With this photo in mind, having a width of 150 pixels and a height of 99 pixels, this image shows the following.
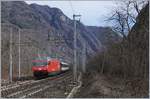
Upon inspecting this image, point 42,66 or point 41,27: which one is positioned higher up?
point 41,27

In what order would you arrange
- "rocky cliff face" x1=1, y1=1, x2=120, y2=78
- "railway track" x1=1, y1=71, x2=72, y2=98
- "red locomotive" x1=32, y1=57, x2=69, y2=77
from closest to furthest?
"railway track" x1=1, y1=71, x2=72, y2=98
"red locomotive" x1=32, y1=57, x2=69, y2=77
"rocky cliff face" x1=1, y1=1, x2=120, y2=78

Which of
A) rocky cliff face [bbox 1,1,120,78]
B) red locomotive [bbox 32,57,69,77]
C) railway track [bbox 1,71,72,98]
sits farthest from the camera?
rocky cliff face [bbox 1,1,120,78]

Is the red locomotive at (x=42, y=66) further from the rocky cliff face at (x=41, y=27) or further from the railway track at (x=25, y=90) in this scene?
the rocky cliff face at (x=41, y=27)

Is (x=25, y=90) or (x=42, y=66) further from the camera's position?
(x=42, y=66)

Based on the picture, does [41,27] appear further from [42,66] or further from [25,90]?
[25,90]

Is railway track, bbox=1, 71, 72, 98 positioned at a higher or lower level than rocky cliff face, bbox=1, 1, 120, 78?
lower

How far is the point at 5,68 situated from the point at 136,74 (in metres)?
50.2

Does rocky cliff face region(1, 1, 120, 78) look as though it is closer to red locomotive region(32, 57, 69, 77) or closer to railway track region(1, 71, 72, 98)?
red locomotive region(32, 57, 69, 77)

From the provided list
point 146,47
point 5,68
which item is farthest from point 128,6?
point 5,68

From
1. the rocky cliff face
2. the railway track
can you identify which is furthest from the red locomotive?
the rocky cliff face

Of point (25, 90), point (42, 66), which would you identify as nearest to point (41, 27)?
point (42, 66)

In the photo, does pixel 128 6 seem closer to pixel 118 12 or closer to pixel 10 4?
pixel 118 12

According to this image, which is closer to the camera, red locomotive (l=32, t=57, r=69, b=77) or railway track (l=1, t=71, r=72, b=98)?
railway track (l=1, t=71, r=72, b=98)

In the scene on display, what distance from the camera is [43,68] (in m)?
56.2
